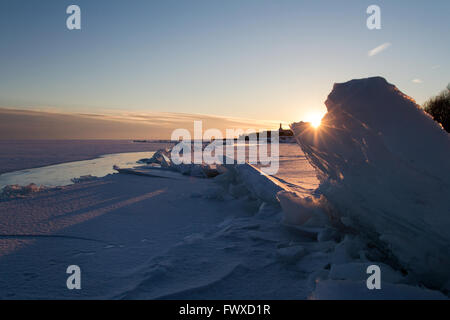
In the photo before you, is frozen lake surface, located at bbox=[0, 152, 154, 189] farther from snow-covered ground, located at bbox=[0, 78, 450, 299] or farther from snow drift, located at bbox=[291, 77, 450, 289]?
snow drift, located at bbox=[291, 77, 450, 289]

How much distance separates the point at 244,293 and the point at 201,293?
0.20 m

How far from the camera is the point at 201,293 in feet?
3.91

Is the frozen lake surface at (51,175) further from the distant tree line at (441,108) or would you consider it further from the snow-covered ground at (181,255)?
the distant tree line at (441,108)

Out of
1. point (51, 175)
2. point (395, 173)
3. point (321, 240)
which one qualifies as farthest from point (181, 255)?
point (51, 175)

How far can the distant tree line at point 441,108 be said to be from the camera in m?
16.3

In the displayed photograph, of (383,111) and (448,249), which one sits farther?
(383,111)

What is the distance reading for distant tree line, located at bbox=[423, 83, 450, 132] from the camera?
16.3m

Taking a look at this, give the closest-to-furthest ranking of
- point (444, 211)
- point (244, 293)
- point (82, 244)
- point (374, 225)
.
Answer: point (444, 211), point (244, 293), point (374, 225), point (82, 244)

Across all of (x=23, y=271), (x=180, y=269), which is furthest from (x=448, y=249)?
(x=23, y=271)

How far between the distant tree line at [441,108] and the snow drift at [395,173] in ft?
63.9

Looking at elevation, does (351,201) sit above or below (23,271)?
above

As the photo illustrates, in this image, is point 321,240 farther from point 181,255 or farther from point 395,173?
point 181,255

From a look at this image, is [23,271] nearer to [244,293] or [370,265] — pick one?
[244,293]
